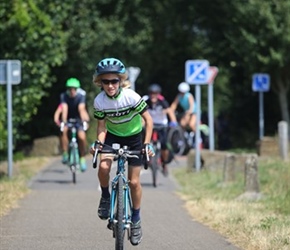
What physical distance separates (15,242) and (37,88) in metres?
12.7

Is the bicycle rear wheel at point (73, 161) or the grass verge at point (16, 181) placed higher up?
the bicycle rear wheel at point (73, 161)

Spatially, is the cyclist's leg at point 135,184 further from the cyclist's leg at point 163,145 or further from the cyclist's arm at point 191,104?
the cyclist's arm at point 191,104

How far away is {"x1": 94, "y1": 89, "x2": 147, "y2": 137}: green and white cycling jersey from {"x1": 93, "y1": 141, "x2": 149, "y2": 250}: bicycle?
0.29 meters

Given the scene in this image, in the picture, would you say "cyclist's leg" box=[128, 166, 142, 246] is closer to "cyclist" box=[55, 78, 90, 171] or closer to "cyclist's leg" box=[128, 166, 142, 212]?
"cyclist's leg" box=[128, 166, 142, 212]

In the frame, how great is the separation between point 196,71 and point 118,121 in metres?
11.7

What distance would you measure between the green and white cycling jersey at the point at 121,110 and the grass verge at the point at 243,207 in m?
1.85

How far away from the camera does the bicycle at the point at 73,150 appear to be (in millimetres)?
19078

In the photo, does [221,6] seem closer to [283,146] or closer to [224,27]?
[224,27]

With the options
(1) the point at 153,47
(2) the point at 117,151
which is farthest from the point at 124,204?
(1) the point at 153,47

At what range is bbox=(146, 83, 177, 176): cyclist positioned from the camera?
1911 centimetres

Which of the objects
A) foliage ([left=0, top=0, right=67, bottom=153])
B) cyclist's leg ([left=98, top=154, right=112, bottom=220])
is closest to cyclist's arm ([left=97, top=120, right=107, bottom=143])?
cyclist's leg ([left=98, top=154, right=112, bottom=220])

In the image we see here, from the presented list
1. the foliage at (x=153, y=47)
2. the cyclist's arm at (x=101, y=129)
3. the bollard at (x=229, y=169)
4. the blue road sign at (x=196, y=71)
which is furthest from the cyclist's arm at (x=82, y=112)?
the cyclist's arm at (x=101, y=129)

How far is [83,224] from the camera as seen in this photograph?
43.5 ft

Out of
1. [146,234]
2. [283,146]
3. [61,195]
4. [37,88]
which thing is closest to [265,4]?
[283,146]
